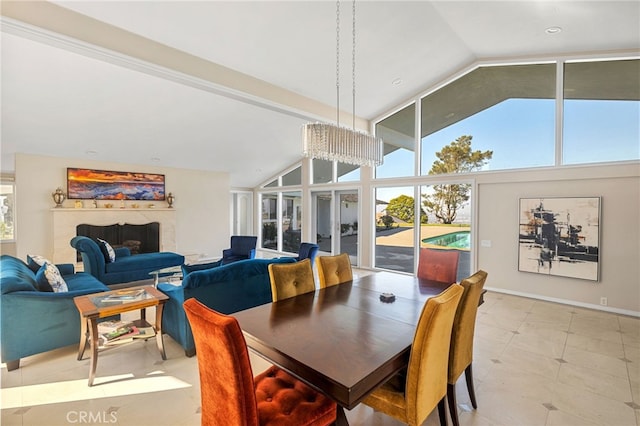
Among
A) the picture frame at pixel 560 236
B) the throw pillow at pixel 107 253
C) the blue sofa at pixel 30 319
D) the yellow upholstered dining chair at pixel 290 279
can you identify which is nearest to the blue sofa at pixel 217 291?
the yellow upholstered dining chair at pixel 290 279

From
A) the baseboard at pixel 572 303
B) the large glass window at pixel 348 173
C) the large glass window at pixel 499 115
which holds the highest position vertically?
the large glass window at pixel 499 115

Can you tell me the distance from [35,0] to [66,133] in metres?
3.10

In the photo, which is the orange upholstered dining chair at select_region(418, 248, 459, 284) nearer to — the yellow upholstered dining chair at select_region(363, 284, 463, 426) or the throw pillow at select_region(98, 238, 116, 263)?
the yellow upholstered dining chair at select_region(363, 284, 463, 426)

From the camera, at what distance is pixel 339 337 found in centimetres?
181

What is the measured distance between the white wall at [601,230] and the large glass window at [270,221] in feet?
20.6

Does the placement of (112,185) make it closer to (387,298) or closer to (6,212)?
(6,212)

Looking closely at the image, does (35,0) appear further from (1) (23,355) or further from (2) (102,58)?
(1) (23,355)

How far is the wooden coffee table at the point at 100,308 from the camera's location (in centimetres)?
255

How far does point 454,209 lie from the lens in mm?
5902

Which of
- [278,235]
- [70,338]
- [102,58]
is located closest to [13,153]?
[102,58]

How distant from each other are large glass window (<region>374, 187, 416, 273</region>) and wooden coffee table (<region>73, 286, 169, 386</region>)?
5.02 m

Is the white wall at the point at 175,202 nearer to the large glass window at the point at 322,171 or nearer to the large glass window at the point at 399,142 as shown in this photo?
the large glass window at the point at 322,171

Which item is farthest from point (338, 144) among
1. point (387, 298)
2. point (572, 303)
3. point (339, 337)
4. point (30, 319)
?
point (572, 303)

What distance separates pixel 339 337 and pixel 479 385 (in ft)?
5.52
